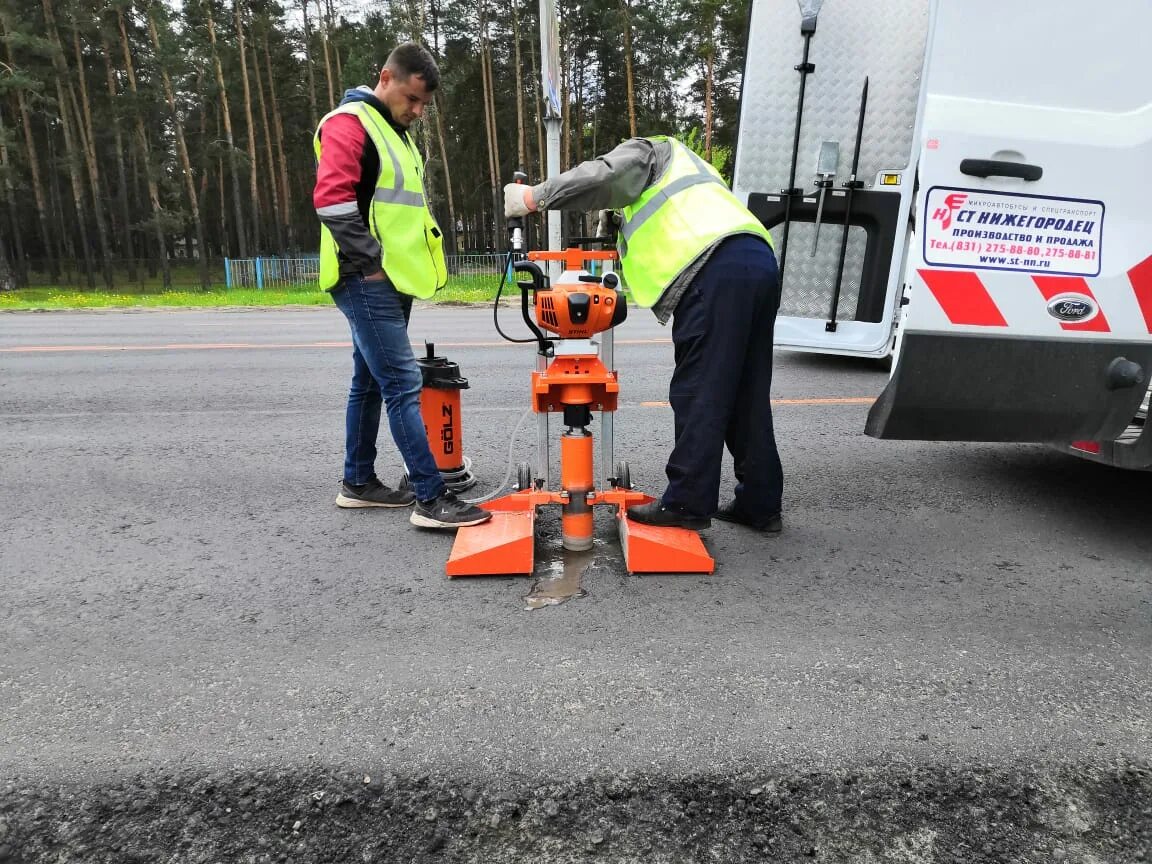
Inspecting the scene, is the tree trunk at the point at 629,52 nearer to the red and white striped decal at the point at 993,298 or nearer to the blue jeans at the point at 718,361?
the blue jeans at the point at 718,361

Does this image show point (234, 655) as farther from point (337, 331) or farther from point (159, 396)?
point (337, 331)

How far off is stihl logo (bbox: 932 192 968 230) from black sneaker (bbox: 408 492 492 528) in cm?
219

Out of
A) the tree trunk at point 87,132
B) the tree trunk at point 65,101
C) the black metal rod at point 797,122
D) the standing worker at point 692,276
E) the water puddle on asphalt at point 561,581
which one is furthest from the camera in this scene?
the tree trunk at point 87,132

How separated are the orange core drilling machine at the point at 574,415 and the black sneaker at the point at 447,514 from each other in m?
0.14

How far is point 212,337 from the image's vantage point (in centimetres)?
1093

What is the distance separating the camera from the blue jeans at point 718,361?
3.13 metres

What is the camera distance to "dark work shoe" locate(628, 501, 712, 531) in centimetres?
340

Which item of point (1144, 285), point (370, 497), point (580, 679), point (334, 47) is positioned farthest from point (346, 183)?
point (334, 47)

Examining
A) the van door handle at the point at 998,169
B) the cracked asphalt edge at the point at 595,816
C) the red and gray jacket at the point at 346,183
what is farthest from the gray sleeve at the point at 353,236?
the van door handle at the point at 998,169

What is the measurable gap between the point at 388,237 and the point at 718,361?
1.54 metres

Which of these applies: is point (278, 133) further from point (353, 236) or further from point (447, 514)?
point (447, 514)

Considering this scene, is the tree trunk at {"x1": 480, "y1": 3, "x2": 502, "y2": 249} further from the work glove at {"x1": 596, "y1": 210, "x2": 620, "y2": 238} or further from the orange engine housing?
the orange engine housing

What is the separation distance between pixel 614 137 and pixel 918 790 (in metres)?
37.6

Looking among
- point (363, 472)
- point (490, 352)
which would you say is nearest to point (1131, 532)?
point (363, 472)
